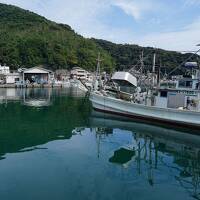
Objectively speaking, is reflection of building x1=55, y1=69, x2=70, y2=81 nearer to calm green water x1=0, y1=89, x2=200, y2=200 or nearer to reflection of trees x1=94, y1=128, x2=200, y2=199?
calm green water x1=0, y1=89, x2=200, y2=200

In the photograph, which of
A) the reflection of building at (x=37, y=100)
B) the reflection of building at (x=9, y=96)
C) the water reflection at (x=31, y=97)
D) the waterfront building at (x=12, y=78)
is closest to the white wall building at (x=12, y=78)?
the waterfront building at (x=12, y=78)

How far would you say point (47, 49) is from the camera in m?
104

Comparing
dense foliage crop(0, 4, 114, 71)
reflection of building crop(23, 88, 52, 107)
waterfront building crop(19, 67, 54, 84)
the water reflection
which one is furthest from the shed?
reflection of building crop(23, 88, 52, 107)

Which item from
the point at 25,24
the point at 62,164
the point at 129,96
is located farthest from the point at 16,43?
the point at 62,164

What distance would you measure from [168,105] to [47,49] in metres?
83.2

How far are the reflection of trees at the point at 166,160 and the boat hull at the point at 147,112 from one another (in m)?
3.60

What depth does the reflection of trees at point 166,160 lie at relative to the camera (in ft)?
43.8

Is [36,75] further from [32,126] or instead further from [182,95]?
[182,95]

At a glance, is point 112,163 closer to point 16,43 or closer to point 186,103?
point 186,103

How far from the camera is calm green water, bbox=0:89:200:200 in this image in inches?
458

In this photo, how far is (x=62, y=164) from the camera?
1477 cm

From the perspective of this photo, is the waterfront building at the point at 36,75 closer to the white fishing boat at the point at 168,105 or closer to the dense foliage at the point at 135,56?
the dense foliage at the point at 135,56

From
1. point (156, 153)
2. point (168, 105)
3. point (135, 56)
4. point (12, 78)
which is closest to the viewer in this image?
point (156, 153)

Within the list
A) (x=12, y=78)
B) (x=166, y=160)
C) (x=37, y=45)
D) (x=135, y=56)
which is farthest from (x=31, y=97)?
(x=135, y=56)
